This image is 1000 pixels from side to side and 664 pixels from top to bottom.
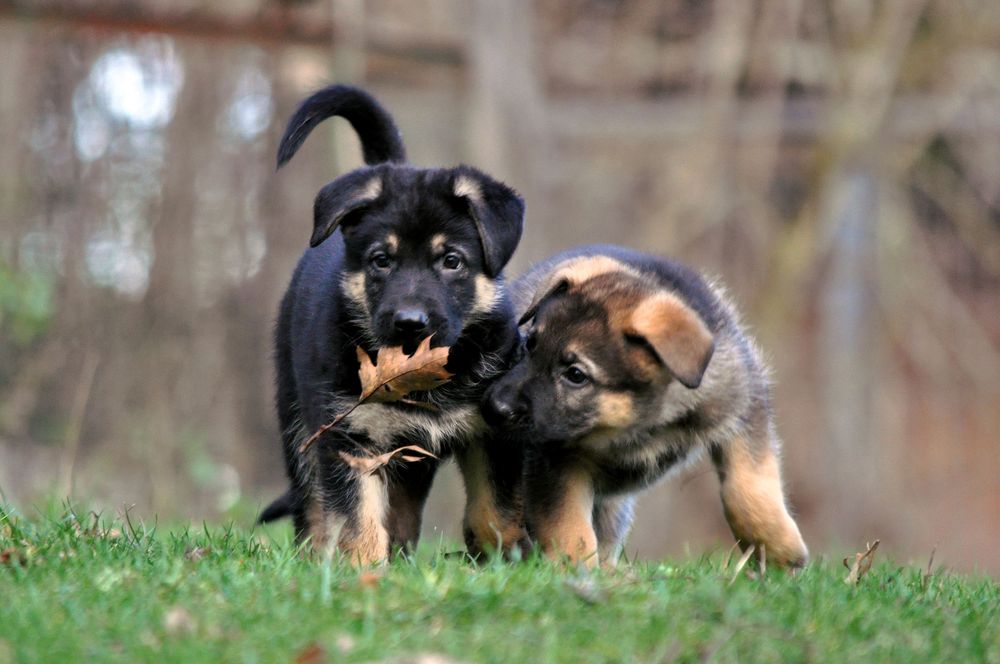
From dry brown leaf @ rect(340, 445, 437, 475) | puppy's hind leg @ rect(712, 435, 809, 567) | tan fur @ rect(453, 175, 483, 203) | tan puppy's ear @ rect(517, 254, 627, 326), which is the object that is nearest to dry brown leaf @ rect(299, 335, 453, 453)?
dry brown leaf @ rect(340, 445, 437, 475)

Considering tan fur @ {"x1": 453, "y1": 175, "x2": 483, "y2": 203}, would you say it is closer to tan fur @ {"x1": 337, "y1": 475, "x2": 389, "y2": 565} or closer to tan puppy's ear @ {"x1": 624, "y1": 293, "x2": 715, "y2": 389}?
tan puppy's ear @ {"x1": 624, "y1": 293, "x2": 715, "y2": 389}

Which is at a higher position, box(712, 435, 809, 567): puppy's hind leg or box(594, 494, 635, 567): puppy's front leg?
box(712, 435, 809, 567): puppy's hind leg

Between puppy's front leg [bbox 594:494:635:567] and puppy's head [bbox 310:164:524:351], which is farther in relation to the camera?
puppy's front leg [bbox 594:494:635:567]

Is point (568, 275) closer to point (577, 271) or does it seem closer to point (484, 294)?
point (577, 271)

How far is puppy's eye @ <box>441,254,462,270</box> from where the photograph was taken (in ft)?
16.4

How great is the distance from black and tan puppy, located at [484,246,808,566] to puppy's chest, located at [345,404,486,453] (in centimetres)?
19

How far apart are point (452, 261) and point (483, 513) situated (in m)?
0.91

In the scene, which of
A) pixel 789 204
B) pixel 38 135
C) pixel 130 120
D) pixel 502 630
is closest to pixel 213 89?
pixel 130 120

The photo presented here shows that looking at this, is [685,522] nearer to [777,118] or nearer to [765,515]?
[777,118]

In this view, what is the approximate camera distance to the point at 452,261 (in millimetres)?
5020

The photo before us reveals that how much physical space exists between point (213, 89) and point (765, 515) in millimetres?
5499

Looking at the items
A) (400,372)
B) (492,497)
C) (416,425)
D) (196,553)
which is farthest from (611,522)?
(196,553)

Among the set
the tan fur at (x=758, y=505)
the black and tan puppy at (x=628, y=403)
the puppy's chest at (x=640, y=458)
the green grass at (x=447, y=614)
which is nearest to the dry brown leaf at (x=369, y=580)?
the green grass at (x=447, y=614)

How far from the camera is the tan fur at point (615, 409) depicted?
4934 mm
